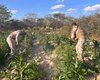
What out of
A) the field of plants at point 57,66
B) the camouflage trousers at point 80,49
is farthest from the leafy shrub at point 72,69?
the camouflage trousers at point 80,49

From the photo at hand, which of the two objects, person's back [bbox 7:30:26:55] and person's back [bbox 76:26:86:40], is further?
person's back [bbox 7:30:26:55]

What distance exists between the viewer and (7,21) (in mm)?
44062

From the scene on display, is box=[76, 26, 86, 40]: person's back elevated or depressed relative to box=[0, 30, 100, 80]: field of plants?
elevated

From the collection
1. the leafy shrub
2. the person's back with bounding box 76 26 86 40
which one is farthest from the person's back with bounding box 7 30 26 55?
the person's back with bounding box 76 26 86 40

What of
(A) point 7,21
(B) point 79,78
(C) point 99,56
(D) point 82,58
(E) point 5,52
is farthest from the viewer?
(A) point 7,21

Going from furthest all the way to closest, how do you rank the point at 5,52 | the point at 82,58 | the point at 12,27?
the point at 12,27 → the point at 5,52 → the point at 82,58

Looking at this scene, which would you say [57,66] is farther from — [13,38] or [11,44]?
[13,38]

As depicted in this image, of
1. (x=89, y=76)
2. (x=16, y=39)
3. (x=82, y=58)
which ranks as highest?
(x=16, y=39)

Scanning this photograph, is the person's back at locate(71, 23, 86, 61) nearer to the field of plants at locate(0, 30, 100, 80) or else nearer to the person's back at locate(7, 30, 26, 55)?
the field of plants at locate(0, 30, 100, 80)

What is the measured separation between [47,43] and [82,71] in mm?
4382

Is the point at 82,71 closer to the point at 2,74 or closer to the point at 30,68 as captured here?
the point at 30,68

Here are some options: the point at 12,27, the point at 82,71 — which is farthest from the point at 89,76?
the point at 12,27

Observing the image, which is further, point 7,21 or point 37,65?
point 7,21

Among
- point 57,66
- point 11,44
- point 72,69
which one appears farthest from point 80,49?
point 11,44
